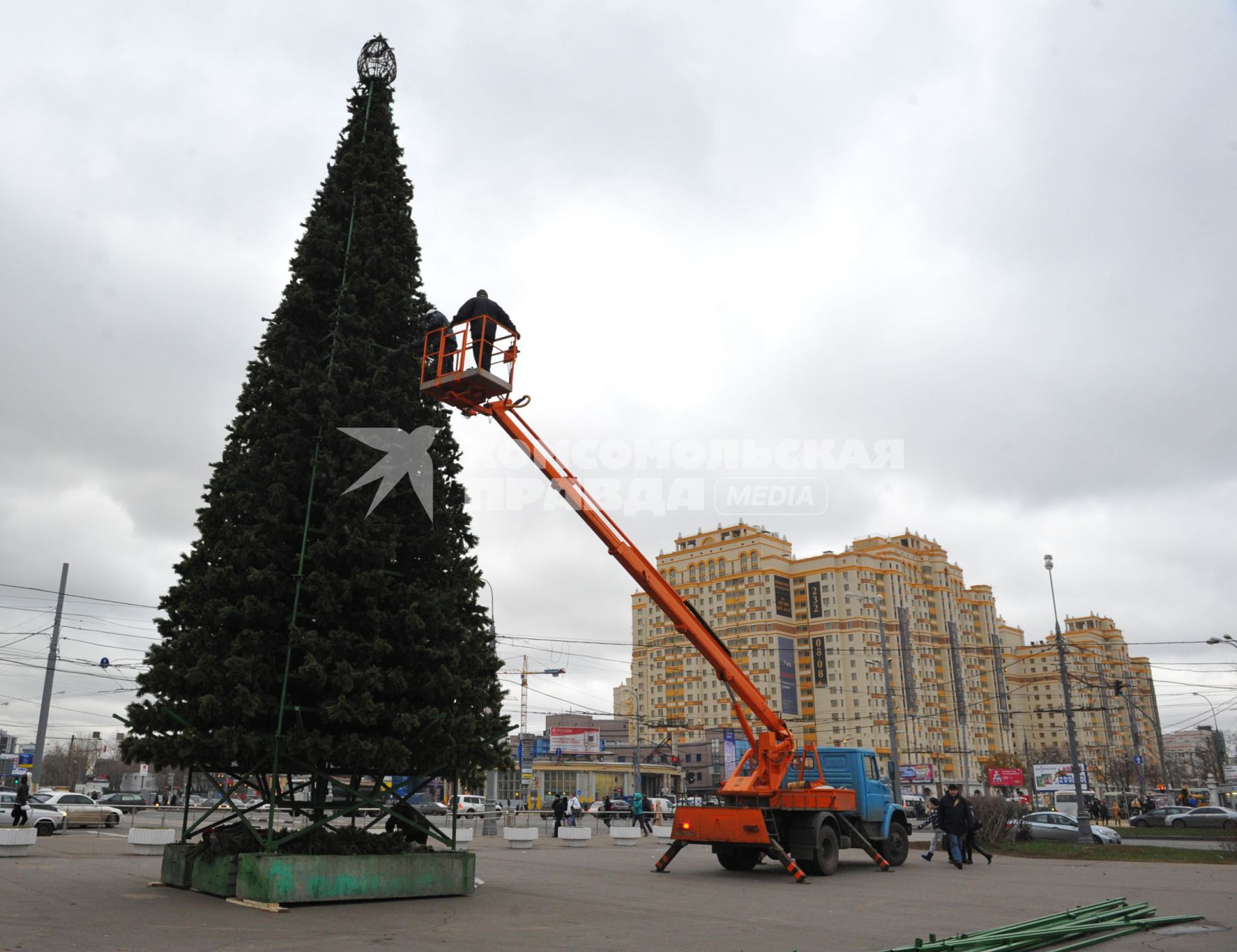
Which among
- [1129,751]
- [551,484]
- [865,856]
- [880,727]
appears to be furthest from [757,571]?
[551,484]

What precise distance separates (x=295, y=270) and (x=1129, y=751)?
165 m

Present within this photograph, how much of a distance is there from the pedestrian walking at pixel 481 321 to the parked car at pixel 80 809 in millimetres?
29181

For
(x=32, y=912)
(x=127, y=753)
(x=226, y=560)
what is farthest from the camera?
(x=226, y=560)

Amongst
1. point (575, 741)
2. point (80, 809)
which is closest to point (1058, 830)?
point (80, 809)

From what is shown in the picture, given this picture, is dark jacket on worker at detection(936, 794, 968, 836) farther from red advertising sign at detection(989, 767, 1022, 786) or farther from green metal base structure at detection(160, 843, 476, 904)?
red advertising sign at detection(989, 767, 1022, 786)

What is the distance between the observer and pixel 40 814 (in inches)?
1227

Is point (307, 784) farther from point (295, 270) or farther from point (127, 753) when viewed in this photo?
point (295, 270)

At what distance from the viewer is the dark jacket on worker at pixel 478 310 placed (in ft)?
49.3

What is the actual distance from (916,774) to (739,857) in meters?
84.3

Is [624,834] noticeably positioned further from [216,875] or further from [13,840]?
[216,875]

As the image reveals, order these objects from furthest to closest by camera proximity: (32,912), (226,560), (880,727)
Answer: (880,727)
(226,560)
(32,912)

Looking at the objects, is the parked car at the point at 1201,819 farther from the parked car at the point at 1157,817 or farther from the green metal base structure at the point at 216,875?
the green metal base structure at the point at 216,875

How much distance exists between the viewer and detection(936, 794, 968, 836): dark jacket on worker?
68.1ft

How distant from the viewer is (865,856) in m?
23.4
